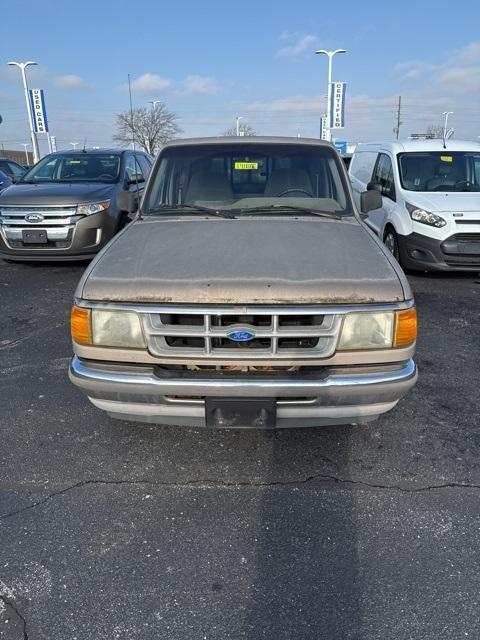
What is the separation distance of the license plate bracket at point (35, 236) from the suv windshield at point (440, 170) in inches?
213

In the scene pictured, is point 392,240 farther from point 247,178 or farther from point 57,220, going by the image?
point 57,220

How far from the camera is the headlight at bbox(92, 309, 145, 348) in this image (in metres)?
2.48

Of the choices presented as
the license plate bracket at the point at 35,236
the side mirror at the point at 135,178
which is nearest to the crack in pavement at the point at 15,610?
the license plate bracket at the point at 35,236

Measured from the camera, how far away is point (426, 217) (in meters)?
6.71

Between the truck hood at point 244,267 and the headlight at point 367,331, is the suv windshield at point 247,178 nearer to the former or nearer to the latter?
the truck hood at point 244,267

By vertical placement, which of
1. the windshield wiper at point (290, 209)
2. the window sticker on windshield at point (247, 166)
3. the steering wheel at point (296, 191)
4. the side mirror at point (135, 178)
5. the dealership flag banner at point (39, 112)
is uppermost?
the dealership flag banner at point (39, 112)

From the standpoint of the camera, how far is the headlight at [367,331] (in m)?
2.46

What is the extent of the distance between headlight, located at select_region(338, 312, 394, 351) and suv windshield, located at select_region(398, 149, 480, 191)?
18.1ft

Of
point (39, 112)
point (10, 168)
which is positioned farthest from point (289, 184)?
point (39, 112)

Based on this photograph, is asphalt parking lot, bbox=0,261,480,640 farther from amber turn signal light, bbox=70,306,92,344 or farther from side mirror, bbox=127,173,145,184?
side mirror, bbox=127,173,145,184

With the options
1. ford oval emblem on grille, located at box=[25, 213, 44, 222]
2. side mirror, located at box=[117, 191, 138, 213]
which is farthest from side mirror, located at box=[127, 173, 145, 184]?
side mirror, located at box=[117, 191, 138, 213]

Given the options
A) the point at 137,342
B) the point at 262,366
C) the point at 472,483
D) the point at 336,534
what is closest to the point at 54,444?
the point at 137,342

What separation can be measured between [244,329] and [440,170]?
652 centimetres

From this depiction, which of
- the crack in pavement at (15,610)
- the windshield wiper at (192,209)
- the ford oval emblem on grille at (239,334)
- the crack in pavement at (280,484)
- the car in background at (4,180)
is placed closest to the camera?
the crack in pavement at (15,610)
